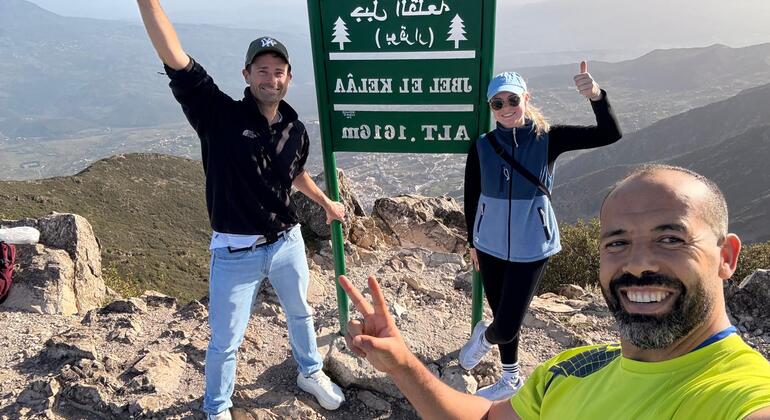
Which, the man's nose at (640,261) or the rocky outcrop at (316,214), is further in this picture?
the rocky outcrop at (316,214)

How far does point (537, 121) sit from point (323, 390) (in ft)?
9.97

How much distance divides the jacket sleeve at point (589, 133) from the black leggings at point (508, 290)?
0.94 meters

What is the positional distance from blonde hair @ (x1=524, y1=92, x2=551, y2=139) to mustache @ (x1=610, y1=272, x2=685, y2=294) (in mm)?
2246

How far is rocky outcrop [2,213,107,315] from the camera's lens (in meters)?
6.70

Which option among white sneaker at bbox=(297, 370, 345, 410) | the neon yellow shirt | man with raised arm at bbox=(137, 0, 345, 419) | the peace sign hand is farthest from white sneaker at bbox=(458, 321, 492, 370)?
the peace sign hand

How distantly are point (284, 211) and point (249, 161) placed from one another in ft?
1.71

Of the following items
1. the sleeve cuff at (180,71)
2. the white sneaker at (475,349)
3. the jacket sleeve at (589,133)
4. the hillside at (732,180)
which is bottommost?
the hillside at (732,180)

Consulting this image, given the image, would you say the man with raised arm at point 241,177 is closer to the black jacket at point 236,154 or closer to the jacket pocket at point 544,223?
the black jacket at point 236,154

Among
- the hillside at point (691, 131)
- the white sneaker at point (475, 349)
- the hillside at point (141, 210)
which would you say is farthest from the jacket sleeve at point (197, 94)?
the hillside at point (691, 131)

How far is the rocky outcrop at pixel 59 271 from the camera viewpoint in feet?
22.0

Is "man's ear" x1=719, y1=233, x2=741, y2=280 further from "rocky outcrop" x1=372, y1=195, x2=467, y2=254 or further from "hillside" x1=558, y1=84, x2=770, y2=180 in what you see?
"hillside" x1=558, y1=84, x2=770, y2=180

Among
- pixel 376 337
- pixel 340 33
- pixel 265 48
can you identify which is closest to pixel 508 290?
pixel 376 337

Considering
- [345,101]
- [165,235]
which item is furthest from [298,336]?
[165,235]

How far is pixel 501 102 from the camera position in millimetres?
4125
